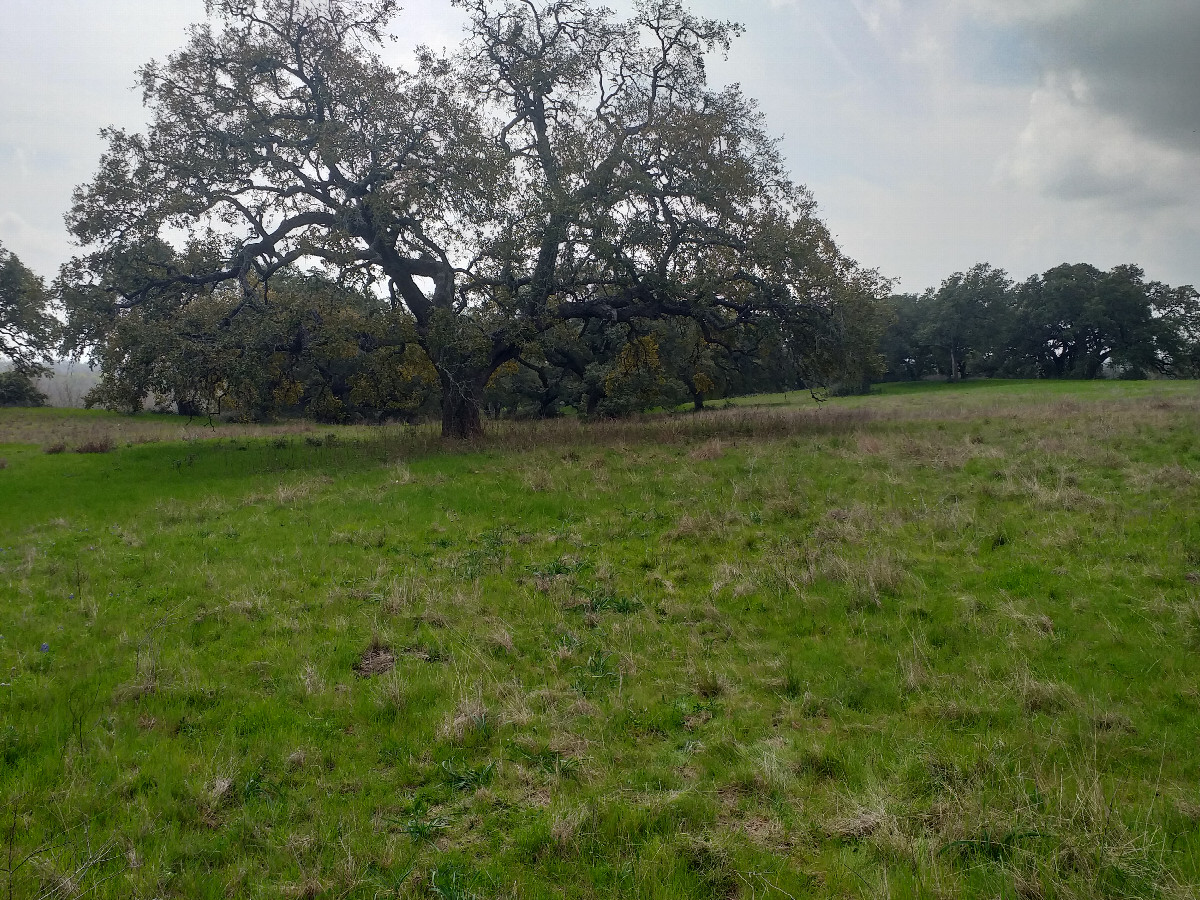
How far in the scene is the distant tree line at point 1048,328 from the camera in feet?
212

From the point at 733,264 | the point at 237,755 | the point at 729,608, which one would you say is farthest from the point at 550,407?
the point at 237,755

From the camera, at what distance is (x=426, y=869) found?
3.96 meters

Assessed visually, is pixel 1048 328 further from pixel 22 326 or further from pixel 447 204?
pixel 22 326

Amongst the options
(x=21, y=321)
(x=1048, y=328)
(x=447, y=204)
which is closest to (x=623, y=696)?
(x=447, y=204)

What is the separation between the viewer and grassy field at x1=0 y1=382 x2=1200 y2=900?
3934 millimetres

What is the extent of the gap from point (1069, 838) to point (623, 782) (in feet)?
9.15

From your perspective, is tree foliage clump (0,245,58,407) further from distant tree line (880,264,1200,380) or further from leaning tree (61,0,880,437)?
distant tree line (880,264,1200,380)

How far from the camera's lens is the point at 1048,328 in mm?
70250

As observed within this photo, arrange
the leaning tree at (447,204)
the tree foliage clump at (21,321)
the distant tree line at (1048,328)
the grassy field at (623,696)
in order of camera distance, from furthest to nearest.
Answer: the distant tree line at (1048,328) → the tree foliage clump at (21,321) → the leaning tree at (447,204) → the grassy field at (623,696)

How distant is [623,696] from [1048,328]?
8242 centimetres

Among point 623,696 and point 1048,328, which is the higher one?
point 1048,328

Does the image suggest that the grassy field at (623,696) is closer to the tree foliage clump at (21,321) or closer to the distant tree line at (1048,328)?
the tree foliage clump at (21,321)

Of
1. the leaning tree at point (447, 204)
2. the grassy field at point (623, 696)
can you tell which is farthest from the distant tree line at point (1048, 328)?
the grassy field at point (623, 696)

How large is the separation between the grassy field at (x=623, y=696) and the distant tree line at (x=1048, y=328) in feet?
190
